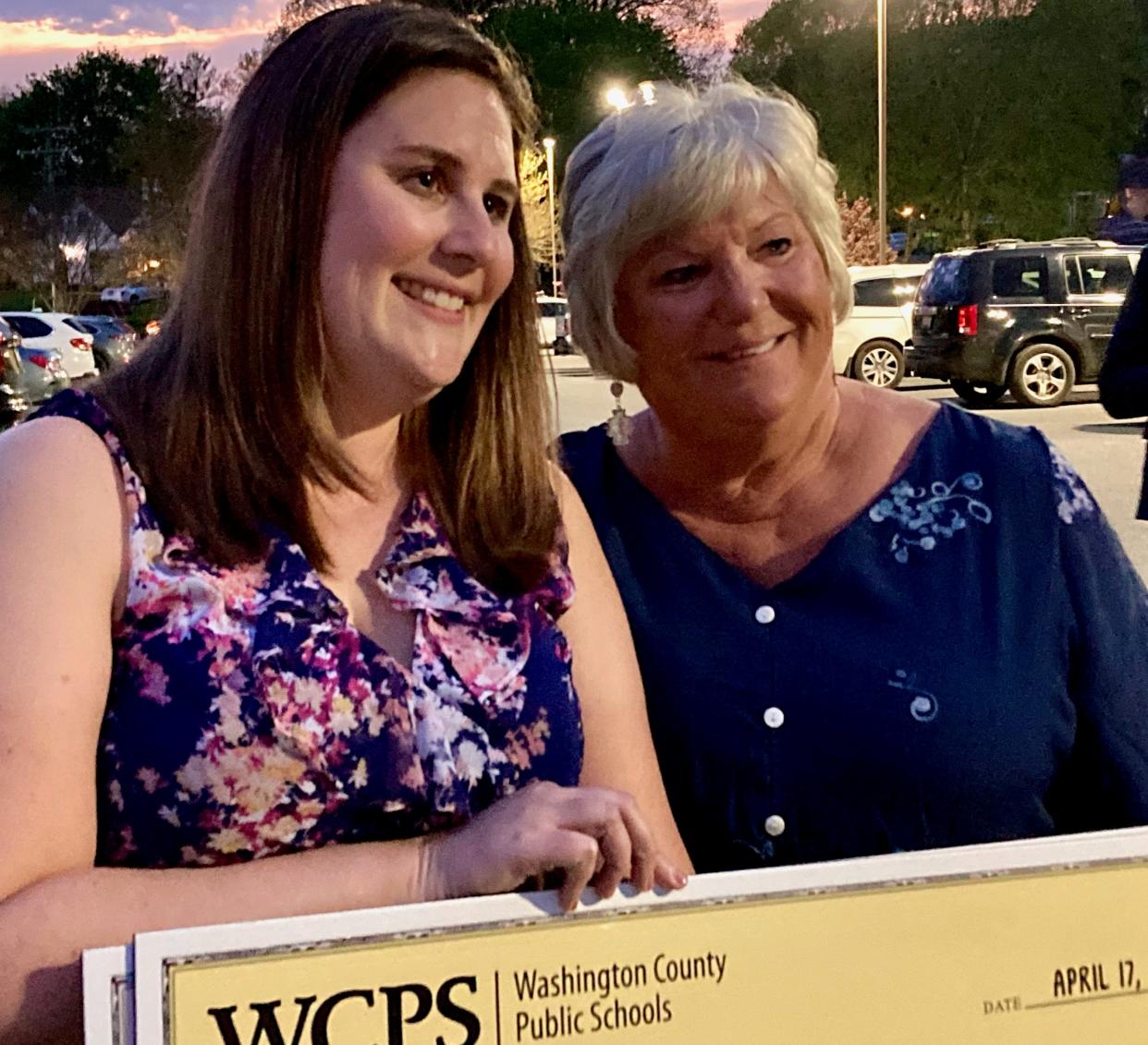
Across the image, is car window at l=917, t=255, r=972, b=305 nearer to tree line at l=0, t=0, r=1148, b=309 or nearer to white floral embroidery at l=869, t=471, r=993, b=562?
white floral embroidery at l=869, t=471, r=993, b=562

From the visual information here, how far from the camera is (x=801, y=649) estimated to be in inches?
89.8

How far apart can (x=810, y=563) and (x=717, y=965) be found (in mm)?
828

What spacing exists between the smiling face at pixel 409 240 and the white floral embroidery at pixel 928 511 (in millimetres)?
794

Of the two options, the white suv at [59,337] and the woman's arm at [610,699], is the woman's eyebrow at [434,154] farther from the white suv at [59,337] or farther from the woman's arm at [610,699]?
the white suv at [59,337]

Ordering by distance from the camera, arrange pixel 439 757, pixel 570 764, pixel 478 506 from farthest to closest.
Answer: pixel 478 506 < pixel 570 764 < pixel 439 757

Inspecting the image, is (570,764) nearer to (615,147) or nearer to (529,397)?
(529,397)

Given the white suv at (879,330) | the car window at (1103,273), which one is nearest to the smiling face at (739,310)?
the car window at (1103,273)

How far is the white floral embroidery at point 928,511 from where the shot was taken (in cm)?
233

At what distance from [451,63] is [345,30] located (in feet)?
0.48

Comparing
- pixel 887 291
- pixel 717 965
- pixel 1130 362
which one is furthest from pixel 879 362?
pixel 717 965

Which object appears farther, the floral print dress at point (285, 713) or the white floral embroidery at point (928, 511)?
the white floral embroidery at point (928, 511)

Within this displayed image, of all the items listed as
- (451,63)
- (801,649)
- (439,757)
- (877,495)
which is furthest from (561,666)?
(451,63)

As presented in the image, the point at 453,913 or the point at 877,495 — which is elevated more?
the point at 877,495

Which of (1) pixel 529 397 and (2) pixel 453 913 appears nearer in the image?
(2) pixel 453 913
